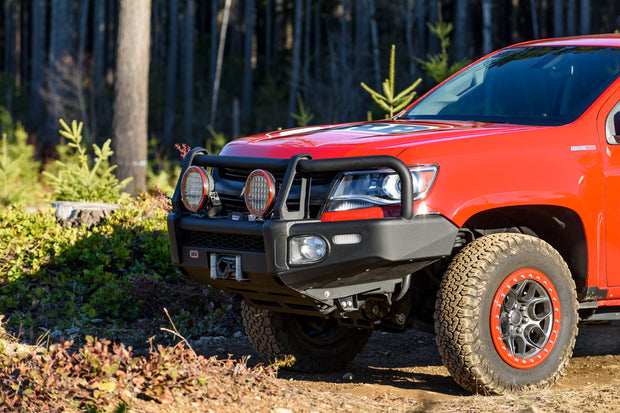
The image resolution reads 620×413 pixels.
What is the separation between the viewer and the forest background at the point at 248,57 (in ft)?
78.5

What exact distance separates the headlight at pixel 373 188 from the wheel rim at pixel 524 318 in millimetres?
763

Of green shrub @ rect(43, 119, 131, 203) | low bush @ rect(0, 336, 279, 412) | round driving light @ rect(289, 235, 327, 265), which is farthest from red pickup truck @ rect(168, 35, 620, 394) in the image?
green shrub @ rect(43, 119, 131, 203)

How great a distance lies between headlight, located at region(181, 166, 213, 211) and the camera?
476 cm

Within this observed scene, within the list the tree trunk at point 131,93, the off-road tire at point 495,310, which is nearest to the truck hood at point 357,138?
the off-road tire at point 495,310

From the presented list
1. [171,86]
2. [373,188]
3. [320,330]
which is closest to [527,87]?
[373,188]

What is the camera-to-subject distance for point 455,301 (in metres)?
4.48

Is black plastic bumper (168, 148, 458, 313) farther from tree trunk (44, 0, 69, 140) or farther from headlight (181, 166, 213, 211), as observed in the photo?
tree trunk (44, 0, 69, 140)

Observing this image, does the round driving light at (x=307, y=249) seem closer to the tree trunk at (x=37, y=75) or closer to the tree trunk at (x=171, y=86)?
the tree trunk at (x=171, y=86)

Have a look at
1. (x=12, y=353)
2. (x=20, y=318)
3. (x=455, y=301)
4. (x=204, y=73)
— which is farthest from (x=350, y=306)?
(x=204, y=73)

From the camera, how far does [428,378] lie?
5426 mm

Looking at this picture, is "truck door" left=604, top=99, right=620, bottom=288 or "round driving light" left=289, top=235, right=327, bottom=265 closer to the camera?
"round driving light" left=289, top=235, right=327, bottom=265

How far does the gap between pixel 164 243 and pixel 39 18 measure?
30.7 meters

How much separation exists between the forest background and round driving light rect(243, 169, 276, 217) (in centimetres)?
637

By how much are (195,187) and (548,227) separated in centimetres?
213
